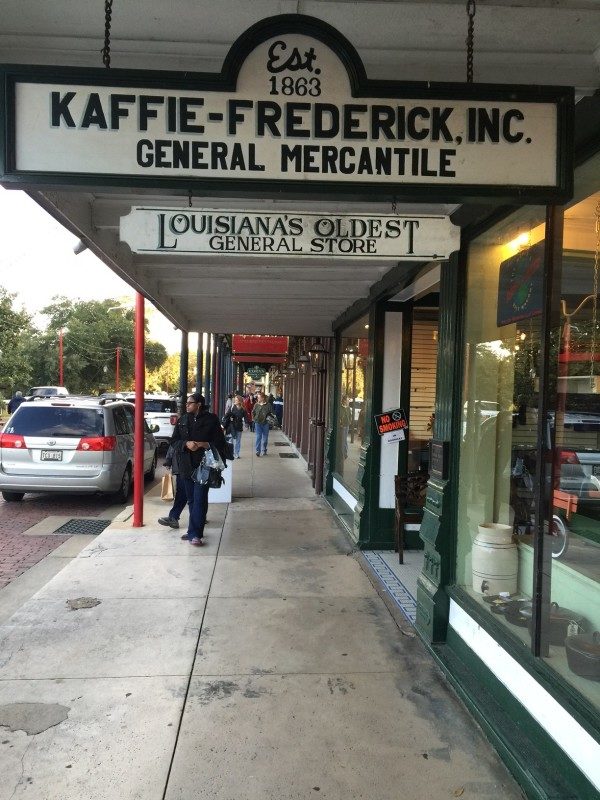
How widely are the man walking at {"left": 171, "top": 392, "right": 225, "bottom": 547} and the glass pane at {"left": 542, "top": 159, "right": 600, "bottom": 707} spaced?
4293mm

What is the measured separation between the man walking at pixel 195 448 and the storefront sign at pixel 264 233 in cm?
445

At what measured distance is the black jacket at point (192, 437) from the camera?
6.99 meters

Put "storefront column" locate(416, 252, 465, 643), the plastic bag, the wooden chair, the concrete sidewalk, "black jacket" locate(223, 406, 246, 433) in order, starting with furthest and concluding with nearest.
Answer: "black jacket" locate(223, 406, 246, 433) < the plastic bag < the wooden chair < "storefront column" locate(416, 252, 465, 643) < the concrete sidewalk

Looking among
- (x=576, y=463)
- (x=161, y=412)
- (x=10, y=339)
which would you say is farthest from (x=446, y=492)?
(x=10, y=339)

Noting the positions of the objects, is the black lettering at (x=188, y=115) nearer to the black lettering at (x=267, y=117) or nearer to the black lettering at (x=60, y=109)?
the black lettering at (x=267, y=117)

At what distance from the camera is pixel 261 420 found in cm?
1534

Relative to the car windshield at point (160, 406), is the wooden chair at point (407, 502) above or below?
below

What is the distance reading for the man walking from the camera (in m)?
6.96

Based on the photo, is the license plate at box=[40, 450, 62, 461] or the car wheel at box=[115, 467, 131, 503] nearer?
the license plate at box=[40, 450, 62, 461]

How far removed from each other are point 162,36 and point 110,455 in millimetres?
7454

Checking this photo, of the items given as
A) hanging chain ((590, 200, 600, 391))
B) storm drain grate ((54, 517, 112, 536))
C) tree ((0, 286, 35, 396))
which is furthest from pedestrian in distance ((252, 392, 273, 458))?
tree ((0, 286, 35, 396))

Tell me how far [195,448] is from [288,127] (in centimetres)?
507

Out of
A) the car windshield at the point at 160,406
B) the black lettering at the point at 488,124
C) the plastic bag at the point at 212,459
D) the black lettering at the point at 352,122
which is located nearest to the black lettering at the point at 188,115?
the black lettering at the point at 352,122

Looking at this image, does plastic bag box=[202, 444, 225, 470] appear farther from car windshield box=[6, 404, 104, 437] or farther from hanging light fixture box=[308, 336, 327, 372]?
hanging light fixture box=[308, 336, 327, 372]
